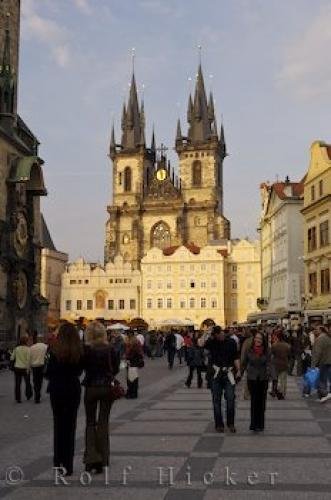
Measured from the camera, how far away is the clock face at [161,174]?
12282 centimetres

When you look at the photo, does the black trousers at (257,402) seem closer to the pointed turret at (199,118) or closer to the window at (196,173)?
the window at (196,173)

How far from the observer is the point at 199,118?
128m

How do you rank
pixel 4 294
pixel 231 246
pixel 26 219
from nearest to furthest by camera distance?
pixel 4 294, pixel 26 219, pixel 231 246

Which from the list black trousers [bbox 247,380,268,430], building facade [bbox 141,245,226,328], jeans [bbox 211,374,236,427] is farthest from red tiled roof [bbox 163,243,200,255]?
jeans [bbox 211,374,236,427]

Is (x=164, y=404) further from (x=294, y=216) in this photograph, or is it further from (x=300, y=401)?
(x=294, y=216)

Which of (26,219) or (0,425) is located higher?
(26,219)

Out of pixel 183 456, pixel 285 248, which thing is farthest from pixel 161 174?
pixel 183 456

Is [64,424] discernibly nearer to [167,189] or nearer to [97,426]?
[97,426]

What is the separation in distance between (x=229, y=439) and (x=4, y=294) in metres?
22.7

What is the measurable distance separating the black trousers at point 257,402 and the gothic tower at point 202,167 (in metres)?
102

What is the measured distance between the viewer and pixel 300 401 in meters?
17.5

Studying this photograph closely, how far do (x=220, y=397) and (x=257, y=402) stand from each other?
626 millimetres

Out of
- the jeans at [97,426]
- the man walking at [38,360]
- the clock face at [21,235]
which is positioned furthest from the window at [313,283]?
the jeans at [97,426]

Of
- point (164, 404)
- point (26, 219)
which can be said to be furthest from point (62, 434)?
point (26, 219)
